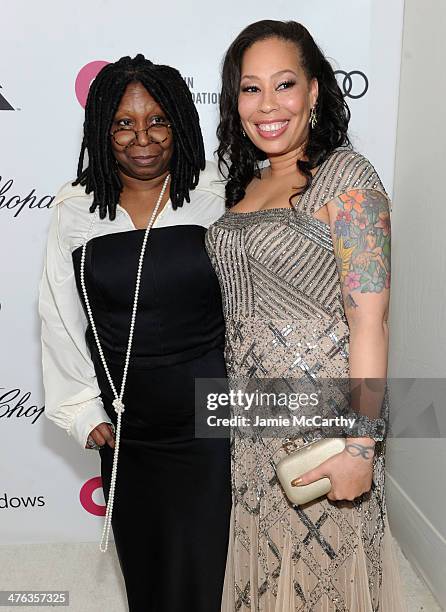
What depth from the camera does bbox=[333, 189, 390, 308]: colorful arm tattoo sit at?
1.43 meters

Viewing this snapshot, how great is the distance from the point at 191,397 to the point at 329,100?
846mm

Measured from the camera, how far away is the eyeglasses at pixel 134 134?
1.81m

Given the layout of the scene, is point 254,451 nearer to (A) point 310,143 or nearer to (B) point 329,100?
(A) point 310,143

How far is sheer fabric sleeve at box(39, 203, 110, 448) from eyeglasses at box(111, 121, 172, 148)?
299 mm

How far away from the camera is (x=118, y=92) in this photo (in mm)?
1805

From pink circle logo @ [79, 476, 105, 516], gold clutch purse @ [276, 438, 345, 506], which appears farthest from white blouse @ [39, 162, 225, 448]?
pink circle logo @ [79, 476, 105, 516]

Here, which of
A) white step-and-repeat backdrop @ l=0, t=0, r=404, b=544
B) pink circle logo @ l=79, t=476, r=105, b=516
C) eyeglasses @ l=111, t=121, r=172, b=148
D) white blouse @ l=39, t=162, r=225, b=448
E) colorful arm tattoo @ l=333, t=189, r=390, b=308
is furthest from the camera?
pink circle logo @ l=79, t=476, r=105, b=516

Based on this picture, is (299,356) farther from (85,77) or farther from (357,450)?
(85,77)

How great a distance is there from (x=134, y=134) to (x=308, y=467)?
94 centimetres

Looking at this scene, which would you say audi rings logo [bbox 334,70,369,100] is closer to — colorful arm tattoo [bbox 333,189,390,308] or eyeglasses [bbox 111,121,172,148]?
eyeglasses [bbox 111,121,172,148]

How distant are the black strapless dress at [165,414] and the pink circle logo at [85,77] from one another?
99 centimetres

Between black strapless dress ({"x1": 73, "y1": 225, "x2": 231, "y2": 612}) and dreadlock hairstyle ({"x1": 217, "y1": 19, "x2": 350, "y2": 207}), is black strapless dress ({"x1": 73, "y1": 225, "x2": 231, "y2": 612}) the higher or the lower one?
the lower one

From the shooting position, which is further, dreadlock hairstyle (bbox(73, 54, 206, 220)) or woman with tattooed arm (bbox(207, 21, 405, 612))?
dreadlock hairstyle (bbox(73, 54, 206, 220))

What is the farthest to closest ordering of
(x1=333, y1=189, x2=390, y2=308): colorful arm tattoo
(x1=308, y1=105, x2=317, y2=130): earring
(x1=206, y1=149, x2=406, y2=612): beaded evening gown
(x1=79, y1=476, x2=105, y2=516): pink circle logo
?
(x1=79, y1=476, x2=105, y2=516): pink circle logo
(x1=308, y1=105, x2=317, y2=130): earring
(x1=206, y1=149, x2=406, y2=612): beaded evening gown
(x1=333, y1=189, x2=390, y2=308): colorful arm tattoo
